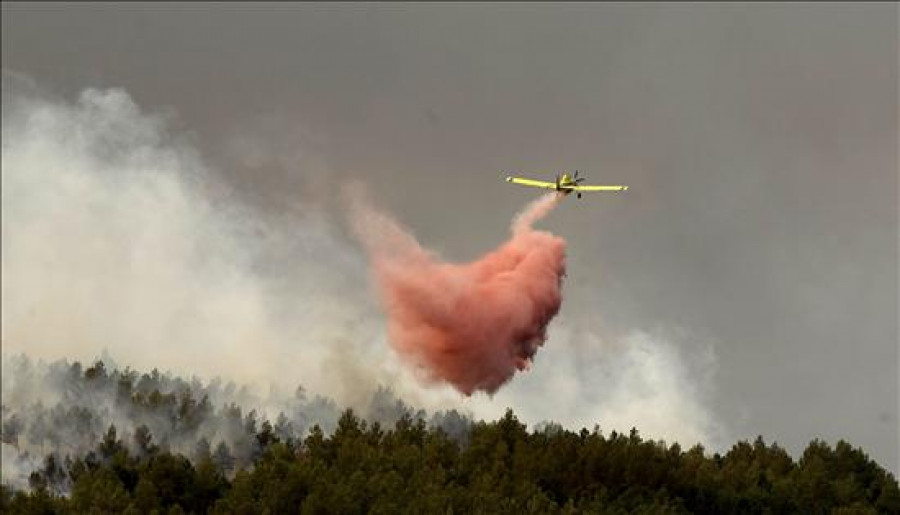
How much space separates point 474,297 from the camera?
128 m

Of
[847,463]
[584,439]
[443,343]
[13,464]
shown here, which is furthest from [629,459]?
[13,464]

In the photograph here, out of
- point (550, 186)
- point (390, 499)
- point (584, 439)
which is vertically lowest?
point (390, 499)

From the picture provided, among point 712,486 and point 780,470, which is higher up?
point 780,470

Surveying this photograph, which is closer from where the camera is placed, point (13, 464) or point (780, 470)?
point (780, 470)

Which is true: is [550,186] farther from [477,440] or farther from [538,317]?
[477,440]

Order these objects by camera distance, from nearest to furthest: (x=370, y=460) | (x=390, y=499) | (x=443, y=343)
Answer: (x=390, y=499), (x=370, y=460), (x=443, y=343)

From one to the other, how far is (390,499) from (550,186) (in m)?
28.3

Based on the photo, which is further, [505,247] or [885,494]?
[885,494]

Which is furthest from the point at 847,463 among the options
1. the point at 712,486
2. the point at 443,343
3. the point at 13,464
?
the point at 13,464

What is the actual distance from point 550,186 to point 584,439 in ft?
80.4

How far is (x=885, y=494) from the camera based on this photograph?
145375 millimetres

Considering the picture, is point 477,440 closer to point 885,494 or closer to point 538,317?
point 538,317

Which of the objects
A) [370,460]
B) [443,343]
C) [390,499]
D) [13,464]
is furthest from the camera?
[13,464]

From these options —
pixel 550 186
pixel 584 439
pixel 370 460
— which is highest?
pixel 550 186
